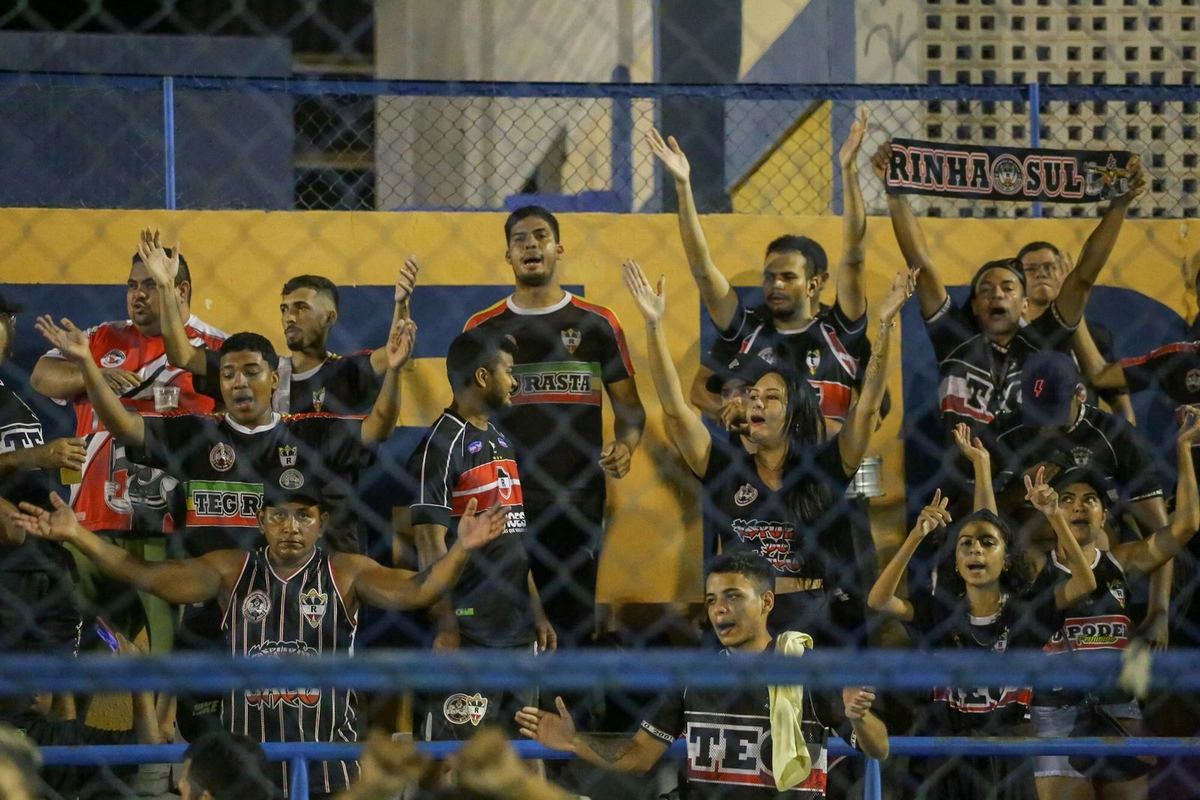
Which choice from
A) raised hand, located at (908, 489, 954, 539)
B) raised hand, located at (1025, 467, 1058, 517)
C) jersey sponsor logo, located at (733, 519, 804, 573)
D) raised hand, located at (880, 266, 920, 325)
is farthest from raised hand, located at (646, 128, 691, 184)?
raised hand, located at (1025, 467, 1058, 517)

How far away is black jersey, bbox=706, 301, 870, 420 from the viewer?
483 centimetres

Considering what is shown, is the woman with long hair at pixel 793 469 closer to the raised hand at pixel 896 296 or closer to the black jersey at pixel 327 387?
the raised hand at pixel 896 296

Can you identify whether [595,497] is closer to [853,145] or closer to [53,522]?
[853,145]

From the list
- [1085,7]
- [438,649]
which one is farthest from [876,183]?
[438,649]

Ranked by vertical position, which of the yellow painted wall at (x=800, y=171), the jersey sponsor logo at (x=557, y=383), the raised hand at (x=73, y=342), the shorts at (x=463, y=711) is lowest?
the shorts at (x=463, y=711)

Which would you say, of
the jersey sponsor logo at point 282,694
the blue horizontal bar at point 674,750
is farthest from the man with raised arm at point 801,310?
the jersey sponsor logo at point 282,694

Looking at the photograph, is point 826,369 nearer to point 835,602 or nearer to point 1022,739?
point 835,602

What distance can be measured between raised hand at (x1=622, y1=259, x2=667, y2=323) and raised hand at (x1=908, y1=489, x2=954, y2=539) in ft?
3.22

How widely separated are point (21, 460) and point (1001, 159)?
317 cm

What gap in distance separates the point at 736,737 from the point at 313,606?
1237 millimetres

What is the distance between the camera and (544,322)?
15.8 ft

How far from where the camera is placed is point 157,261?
4574 mm

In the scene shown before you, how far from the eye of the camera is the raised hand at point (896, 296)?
443 cm

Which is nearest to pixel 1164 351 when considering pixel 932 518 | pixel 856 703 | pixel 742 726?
pixel 932 518
